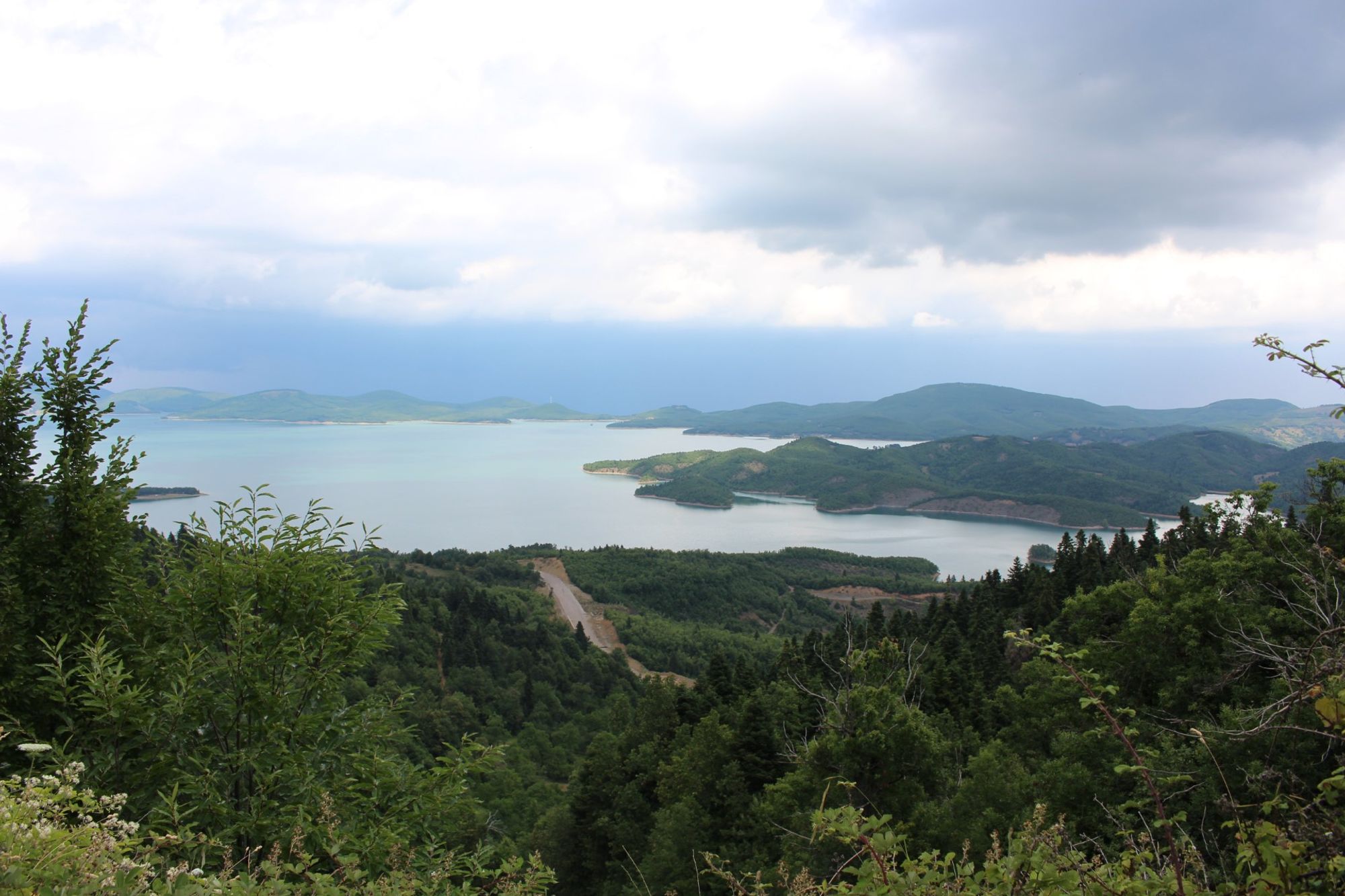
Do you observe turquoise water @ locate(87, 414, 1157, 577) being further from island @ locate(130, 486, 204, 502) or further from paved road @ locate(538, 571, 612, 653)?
paved road @ locate(538, 571, 612, 653)

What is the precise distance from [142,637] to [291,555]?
128 centimetres

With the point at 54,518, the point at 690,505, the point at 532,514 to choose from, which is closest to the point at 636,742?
the point at 54,518

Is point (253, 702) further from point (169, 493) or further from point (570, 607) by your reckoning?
point (169, 493)

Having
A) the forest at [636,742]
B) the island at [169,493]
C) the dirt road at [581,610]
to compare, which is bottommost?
the dirt road at [581,610]

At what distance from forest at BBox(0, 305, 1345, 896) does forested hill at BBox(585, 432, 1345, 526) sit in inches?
4185

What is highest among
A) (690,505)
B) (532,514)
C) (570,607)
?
(532,514)

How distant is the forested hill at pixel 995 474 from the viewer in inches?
4717

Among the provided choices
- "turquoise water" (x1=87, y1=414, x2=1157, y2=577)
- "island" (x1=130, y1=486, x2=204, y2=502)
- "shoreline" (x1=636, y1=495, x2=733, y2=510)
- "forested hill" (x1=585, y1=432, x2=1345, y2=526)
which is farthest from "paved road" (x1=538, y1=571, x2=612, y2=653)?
"forested hill" (x1=585, y1=432, x2=1345, y2=526)

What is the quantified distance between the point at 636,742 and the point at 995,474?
140377 mm

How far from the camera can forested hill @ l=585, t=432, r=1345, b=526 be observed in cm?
11981

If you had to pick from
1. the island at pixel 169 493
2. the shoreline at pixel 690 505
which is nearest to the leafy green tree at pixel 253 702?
the island at pixel 169 493

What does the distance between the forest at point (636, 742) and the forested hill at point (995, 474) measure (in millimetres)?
106296

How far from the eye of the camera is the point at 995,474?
5714 inches

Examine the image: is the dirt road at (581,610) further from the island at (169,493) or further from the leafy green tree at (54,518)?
the island at (169,493)
